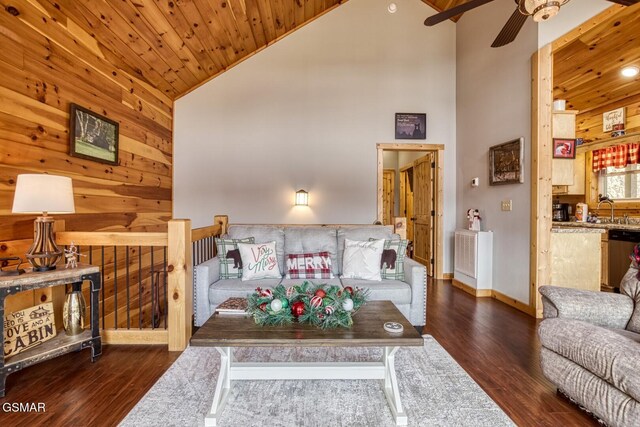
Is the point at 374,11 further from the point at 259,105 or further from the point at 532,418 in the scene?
the point at 532,418

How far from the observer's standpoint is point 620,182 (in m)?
4.92

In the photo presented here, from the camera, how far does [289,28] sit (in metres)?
4.93

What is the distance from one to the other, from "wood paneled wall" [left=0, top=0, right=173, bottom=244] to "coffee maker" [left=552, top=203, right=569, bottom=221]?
641 centimetres

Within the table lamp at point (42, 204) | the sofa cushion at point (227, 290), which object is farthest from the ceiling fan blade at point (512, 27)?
the table lamp at point (42, 204)

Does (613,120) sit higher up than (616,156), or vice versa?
(613,120)

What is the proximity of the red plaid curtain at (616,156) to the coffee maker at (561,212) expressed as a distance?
2.38 ft

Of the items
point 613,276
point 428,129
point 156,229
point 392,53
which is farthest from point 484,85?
point 156,229

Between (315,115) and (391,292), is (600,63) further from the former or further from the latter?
(391,292)

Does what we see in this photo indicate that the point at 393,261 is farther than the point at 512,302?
No

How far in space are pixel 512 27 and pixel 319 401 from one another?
122 inches

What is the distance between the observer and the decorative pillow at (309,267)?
3.09 metres

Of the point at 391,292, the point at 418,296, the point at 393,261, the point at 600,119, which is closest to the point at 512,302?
the point at 418,296

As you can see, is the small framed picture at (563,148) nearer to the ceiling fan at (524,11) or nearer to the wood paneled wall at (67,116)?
the ceiling fan at (524,11)

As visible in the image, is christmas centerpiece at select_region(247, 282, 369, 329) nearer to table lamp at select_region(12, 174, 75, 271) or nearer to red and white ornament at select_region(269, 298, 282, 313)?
red and white ornament at select_region(269, 298, 282, 313)
